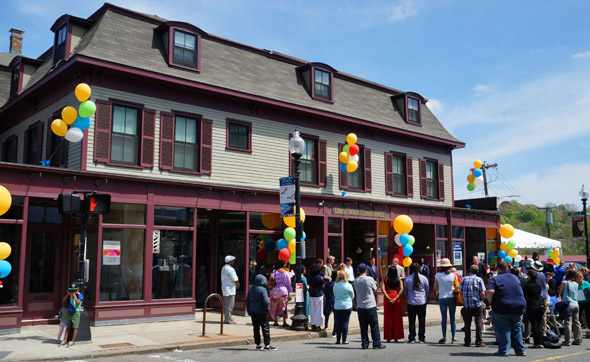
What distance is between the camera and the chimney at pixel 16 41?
91.4ft

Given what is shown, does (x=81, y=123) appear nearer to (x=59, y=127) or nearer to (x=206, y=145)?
(x=59, y=127)

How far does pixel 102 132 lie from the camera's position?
15414 mm

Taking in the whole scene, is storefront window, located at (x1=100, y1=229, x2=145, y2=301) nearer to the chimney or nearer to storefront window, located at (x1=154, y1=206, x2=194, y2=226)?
storefront window, located at (x1=154, y1=206, x2=194, y2=226)

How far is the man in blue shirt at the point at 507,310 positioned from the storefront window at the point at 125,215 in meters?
9.73

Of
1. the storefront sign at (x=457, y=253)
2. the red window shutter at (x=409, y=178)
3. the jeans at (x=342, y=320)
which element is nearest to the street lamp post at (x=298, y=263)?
the jeans at (x=342, y=320)

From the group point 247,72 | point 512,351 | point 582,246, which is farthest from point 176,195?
point 582,246

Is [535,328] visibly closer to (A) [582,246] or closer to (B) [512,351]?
(B) [512,351]

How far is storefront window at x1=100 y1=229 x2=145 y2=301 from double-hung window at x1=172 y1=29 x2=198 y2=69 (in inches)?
231

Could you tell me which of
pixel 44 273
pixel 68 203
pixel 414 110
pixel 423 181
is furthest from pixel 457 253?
pixel 68 203

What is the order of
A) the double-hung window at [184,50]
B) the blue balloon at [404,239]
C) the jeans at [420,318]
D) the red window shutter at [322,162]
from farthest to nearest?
1. the red window shutter at [322,162]
2. the blue balloon at [404,239]
3. the double-hung window at [184,50]
4. the jeans at [420,318]

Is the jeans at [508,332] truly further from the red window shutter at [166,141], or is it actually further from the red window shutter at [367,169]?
the red window shutter at [367,169]

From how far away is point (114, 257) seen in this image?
1488 centimetres

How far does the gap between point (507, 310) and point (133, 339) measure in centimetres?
811

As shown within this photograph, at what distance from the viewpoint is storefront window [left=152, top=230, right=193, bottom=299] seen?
51.4 feet
